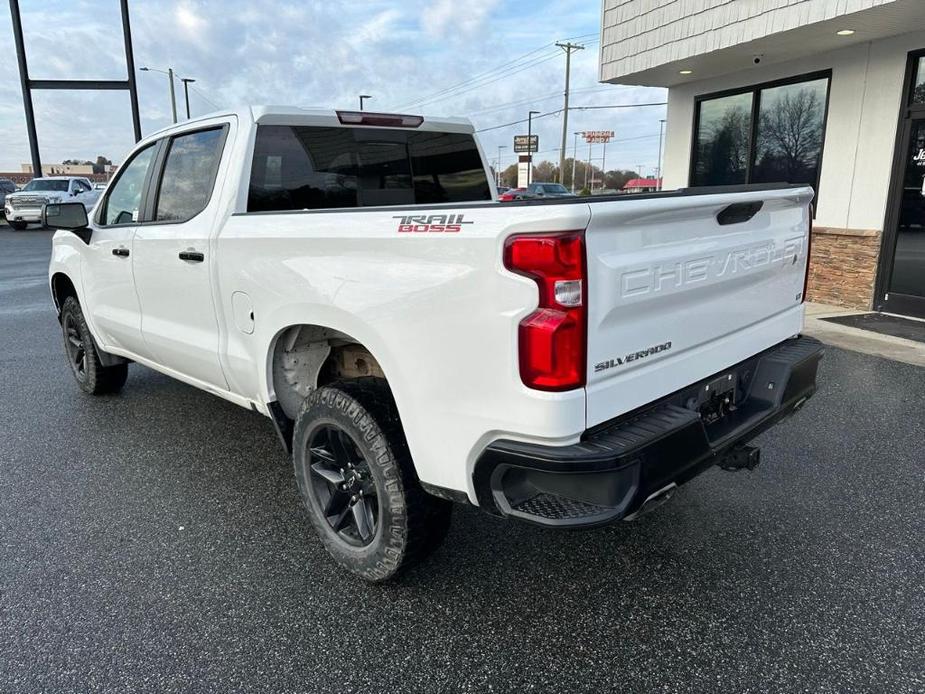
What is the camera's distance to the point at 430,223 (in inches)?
88.4

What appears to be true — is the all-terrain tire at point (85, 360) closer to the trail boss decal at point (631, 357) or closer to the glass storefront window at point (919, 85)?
the trail boss decal at point (631, 357)

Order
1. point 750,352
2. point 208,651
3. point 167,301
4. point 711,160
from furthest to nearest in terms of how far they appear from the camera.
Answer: point 711,160, point 167,301, point 750,352, point 208,651

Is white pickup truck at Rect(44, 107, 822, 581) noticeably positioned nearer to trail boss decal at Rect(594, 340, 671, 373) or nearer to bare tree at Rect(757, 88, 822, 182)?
trail boss decal at Rect(594, 340, 671, 373)

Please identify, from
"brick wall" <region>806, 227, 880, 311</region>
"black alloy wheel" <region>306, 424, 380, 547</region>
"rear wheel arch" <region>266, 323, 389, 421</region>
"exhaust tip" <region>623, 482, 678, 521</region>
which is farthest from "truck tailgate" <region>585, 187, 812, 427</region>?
"brick wall" <region>806, 227, 880, 311</region>

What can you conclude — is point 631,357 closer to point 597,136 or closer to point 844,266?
point 844,266

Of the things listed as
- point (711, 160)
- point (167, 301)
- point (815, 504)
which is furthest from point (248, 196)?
point (711, 160)

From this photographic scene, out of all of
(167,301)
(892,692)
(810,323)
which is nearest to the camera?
(892,692)

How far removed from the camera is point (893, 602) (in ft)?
8.71

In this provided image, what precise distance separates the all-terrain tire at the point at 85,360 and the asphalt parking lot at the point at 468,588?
3.40ft

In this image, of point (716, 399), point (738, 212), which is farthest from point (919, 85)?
point (716, 399)

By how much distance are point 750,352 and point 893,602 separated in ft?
3.59

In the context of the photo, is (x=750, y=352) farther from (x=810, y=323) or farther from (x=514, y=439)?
(x=810, y=323)

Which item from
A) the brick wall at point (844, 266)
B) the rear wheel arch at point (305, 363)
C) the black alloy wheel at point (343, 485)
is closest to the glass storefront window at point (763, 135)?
the brick wall at point (844, 266)

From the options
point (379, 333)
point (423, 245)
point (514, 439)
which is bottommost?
point (514, 439)
